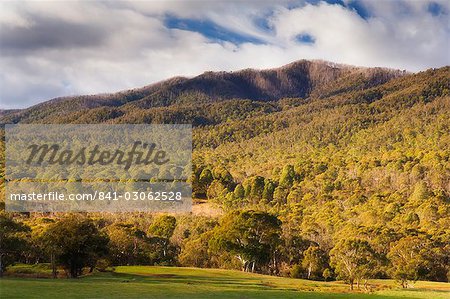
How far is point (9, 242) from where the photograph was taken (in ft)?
135

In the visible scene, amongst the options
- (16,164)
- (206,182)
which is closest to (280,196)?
(206,182)

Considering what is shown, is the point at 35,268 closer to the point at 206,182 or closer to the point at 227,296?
the point at 227,296

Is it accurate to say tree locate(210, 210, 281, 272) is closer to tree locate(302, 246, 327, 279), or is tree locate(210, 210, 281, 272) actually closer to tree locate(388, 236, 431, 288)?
tree locate(302, 246, 327, 279)

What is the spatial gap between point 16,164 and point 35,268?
101m

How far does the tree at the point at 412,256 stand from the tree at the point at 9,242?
120ft

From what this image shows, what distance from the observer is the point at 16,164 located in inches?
5354

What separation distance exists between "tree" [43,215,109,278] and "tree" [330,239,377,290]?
22.1 m

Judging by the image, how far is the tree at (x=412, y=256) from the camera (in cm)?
4843

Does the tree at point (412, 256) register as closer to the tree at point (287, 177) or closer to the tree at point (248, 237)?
the tree at point (248, 237)

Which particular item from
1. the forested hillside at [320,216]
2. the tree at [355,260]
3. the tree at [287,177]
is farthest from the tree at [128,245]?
the tree at [287,177]

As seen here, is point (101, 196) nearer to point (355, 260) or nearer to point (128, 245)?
point (128, 245)

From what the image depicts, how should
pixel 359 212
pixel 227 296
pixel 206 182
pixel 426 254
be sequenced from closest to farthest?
pixel 227 296 → pixel 426 254 → pixel 359 212 → pixel 206 182

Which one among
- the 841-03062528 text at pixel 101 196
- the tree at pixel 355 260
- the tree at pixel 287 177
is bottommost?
the tree at pixel 355 260

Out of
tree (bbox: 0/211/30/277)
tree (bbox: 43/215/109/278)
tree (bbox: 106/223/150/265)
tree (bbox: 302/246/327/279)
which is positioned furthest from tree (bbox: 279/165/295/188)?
tree (bbox: 0/211/30/277)
